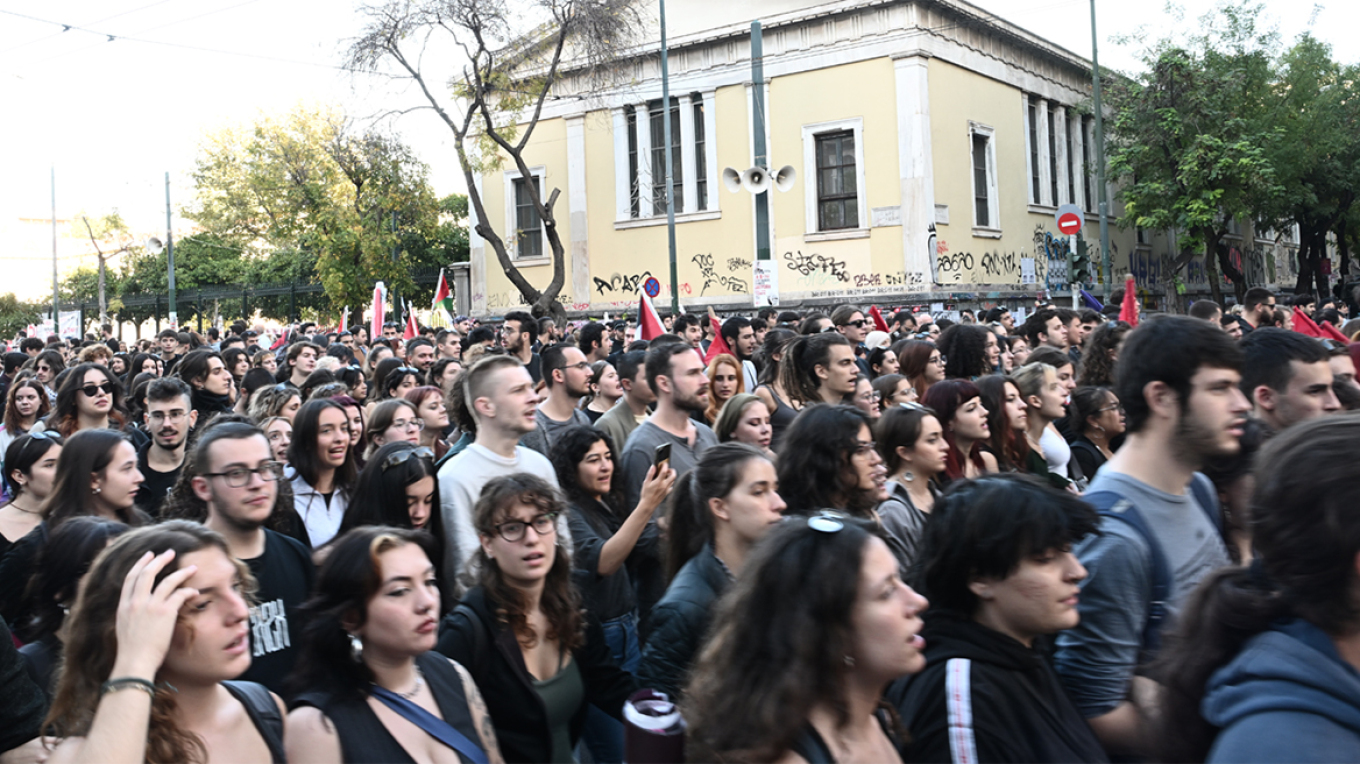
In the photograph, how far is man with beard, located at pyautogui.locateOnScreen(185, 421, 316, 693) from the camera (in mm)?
3793

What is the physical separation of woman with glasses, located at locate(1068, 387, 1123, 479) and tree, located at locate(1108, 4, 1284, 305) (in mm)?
26240

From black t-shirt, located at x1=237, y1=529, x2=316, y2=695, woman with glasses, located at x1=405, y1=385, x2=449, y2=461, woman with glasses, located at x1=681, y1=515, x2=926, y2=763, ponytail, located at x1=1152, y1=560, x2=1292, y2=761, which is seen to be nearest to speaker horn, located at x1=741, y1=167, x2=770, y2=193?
woman with glasses, located at x1=405, y1=385, x2=449, y2=461

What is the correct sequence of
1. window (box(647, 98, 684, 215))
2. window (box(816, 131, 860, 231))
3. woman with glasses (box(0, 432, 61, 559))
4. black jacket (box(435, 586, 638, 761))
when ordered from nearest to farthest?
1. black jacket (box(435, 586, 638, 761))
2. woman with glasses (box(0, 432, 61, 559))
3. window (box(816, 131, 860, 231))
4. window (box(647, 98, 684, 215))

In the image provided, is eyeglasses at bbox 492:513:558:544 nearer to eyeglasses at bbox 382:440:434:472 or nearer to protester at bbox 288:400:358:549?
eyeglasses at bbox 382:440:434:472

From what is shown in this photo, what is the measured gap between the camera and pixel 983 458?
232 inches

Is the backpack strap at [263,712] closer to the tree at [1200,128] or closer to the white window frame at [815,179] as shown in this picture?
the white window frame at [815,179]

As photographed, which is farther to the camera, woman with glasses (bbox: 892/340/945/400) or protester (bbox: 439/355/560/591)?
woman with glasses (bbox: 892/340/945/400)

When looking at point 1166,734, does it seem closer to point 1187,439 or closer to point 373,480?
point 1187,439

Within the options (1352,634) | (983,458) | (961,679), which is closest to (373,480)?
(961,679)

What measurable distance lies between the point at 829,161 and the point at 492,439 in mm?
23185

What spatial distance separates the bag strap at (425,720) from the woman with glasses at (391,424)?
3.09 metres

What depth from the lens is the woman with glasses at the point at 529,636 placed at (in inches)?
133

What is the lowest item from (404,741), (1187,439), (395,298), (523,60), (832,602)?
(404,741)

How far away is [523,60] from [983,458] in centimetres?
2529
